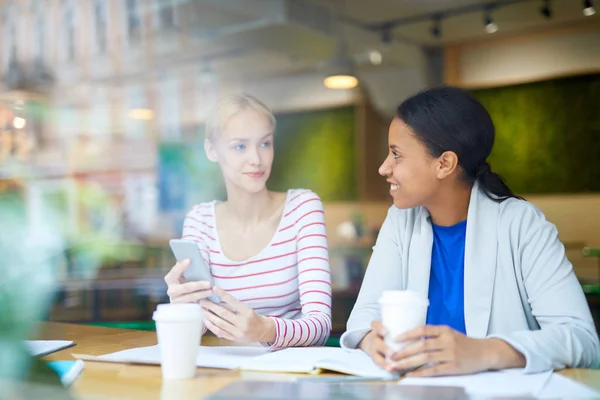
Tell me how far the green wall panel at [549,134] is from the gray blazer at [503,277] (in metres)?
4.32

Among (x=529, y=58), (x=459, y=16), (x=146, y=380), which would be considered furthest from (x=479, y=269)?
(x=529, y=58)

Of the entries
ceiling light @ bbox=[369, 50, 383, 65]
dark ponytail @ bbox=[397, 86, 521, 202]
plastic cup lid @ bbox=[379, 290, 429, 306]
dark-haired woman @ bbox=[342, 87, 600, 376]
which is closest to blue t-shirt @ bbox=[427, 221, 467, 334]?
dark-haired woman @ bbox=[342, 87, 600, 376]

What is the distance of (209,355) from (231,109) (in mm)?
694

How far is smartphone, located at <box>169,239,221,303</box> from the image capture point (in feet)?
3.75

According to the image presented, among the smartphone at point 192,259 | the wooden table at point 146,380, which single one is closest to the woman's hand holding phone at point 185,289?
the smartphone at point 192,259

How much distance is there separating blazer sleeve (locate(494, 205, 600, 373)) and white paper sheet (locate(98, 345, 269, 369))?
435 mm

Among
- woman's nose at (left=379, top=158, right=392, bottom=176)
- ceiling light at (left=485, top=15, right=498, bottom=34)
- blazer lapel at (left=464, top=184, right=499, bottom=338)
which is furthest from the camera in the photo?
ceiling light at (left=485, top=15, right=498, bottom=34)

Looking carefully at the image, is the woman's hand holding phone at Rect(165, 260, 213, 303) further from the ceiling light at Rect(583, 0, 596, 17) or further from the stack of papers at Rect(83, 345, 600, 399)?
the ceiling light at Rect(583, 0, 596, 17)

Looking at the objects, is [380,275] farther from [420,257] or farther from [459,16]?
[459,16]

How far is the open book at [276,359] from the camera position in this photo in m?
0.99

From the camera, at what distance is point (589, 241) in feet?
17.7

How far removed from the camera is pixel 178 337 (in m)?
0.94

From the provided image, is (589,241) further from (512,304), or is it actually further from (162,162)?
(512,304)

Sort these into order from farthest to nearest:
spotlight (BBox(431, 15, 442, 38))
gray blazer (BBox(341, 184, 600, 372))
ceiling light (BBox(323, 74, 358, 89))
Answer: ceiling light (BBox(323, 74, 358, 89))
spotlight (BBox(431, 15, 442, 38))
gray blazer (BBox(341, 184, 600, 372))
